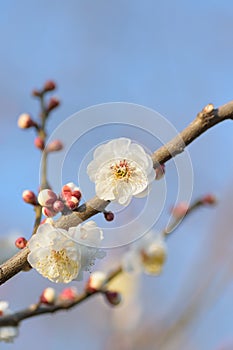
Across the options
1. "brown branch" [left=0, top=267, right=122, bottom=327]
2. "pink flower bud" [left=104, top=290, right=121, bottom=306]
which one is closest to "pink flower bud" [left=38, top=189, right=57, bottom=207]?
"brown branch" [left=0, top=267, right=122, bottom=327]

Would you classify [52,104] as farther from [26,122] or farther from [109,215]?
[109,215]

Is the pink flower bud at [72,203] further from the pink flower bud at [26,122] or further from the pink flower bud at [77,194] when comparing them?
the pink flower bud at [26,122]

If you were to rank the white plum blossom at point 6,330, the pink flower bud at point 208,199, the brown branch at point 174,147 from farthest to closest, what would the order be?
the pink flower bud at point 208,199 → the white plum blossom at point 6,330 → the brown branch at point 174,147

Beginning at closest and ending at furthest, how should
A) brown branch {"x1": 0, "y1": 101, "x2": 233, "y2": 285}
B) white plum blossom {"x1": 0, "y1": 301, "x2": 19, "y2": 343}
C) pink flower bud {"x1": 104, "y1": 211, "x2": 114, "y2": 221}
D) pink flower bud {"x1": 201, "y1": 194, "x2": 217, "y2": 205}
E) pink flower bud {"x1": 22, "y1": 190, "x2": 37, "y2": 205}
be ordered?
brown branch {"x1": 0, "y1": 101, "x2": 233, "y2": 285} → pink flower bud {"x1": 104, "y1": 211, "x2": 114, "y2": 221} → pink flower bud {"x1": 22, "y1": 190, "x2": 37, "y2": 205} → white plum blossom {"x1": 0, "y1": 301, "x2": 19, "y2": 343} → pink flower bud {"x1": 201, "y1": 194, "x2": 217, "y2": 205}

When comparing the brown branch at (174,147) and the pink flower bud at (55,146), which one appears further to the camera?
the pink flower bud at (55,146)

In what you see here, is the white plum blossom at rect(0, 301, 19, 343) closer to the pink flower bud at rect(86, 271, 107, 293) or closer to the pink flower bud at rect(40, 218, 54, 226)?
the pink flower bud at rect(86, 271, 107, 293)

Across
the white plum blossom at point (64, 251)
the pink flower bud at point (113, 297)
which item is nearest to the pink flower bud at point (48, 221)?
the white plum blossom at point (64, 251)
